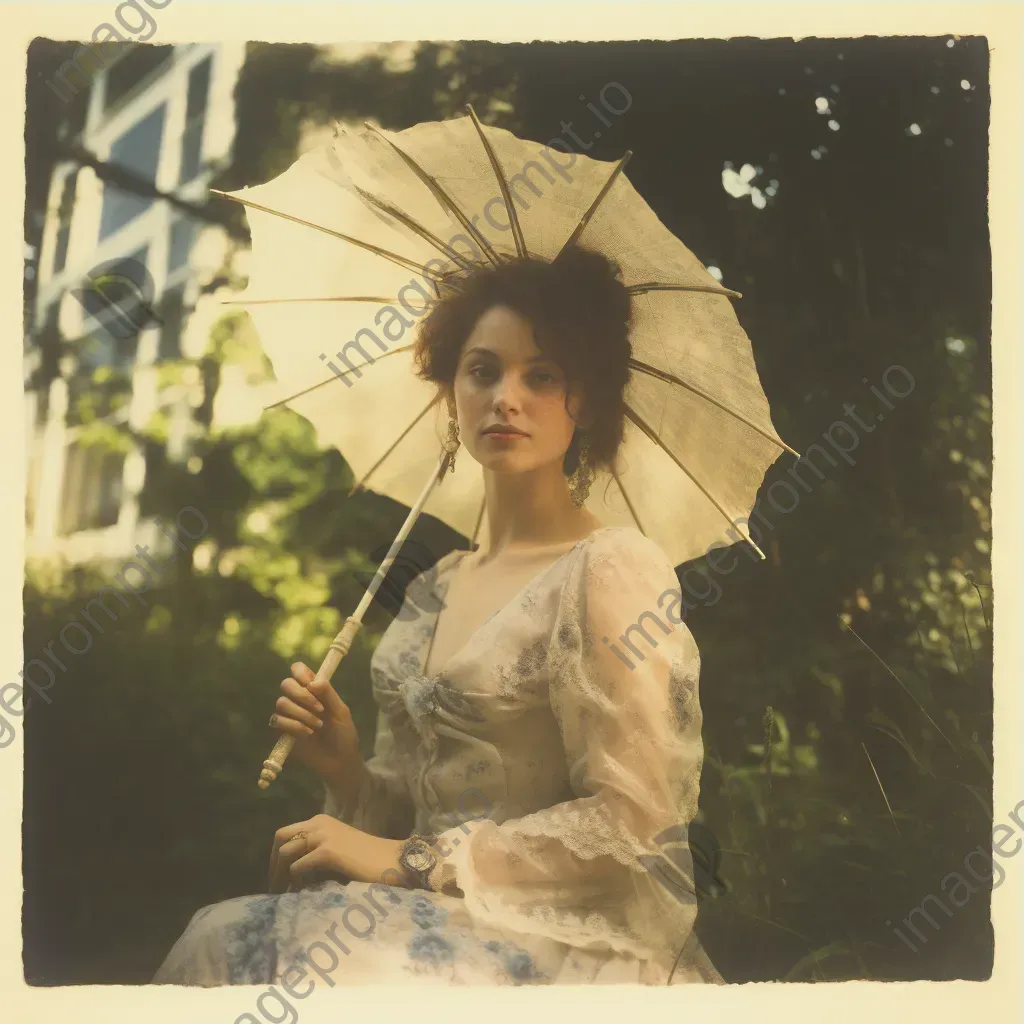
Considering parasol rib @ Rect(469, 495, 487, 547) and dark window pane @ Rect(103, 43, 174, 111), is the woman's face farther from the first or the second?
dark window pane @ Rect(103, 43, 174, 111)

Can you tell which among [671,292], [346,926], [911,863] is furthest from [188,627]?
[911,863]

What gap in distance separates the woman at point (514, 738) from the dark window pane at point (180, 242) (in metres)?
0.56

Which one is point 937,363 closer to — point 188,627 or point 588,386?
point 588,386

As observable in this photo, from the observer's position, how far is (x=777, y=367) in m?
2.46

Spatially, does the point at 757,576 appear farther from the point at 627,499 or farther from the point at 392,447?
the point at 392,447

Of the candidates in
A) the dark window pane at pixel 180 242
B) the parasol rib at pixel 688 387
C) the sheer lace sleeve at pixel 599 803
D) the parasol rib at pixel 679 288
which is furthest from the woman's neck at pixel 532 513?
the dark window pane at pixel 180 242

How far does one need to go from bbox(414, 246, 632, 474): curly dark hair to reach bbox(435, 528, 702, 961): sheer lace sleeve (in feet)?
0.95

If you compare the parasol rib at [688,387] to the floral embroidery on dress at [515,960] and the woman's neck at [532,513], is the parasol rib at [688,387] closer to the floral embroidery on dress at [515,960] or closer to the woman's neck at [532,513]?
the woman's neck at [532,513]

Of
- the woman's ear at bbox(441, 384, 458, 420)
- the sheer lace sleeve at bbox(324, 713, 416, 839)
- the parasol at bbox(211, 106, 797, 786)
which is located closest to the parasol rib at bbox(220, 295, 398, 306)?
the parasol at bbox(211, 106, 797, 786)

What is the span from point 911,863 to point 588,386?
1241 mm

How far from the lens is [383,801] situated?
7.74 feet

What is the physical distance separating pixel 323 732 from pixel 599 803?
61cm

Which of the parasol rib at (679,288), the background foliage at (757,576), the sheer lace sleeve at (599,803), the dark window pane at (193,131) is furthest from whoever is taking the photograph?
the dark window pane at (193,131)

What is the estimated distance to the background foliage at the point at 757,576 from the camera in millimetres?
2393
